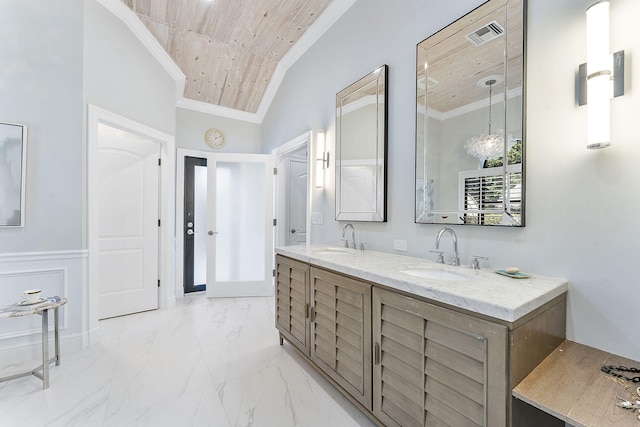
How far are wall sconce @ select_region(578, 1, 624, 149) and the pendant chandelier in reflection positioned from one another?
38cm

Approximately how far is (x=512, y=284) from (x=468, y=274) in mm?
240

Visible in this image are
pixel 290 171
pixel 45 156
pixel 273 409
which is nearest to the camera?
pixel 273 409

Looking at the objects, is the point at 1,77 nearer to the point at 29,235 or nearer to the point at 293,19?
the point at 29,235

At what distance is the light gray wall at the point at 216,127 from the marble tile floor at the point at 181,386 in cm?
253

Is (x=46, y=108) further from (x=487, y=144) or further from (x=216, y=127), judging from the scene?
(x=487, y=144)

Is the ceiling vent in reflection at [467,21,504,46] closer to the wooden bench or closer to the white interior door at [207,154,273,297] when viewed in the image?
the wooden bench

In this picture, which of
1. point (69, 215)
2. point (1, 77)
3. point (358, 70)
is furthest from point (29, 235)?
point (358, 70)

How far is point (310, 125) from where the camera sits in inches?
127

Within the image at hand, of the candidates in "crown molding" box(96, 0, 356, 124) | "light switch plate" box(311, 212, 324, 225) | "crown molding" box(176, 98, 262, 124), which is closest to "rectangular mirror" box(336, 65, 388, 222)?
"light switch plate" box(311, 212, 324, 225)

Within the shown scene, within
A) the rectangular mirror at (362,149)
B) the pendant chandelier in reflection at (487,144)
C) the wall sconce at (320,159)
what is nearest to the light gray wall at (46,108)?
the wall sconce at (320,159)

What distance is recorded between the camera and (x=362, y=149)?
2457 millimetres

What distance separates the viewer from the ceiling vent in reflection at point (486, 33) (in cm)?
155

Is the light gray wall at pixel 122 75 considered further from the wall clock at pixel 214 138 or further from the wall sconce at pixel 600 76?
the wall sconce at pixel 600 76

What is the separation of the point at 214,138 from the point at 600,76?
13.7 ft
